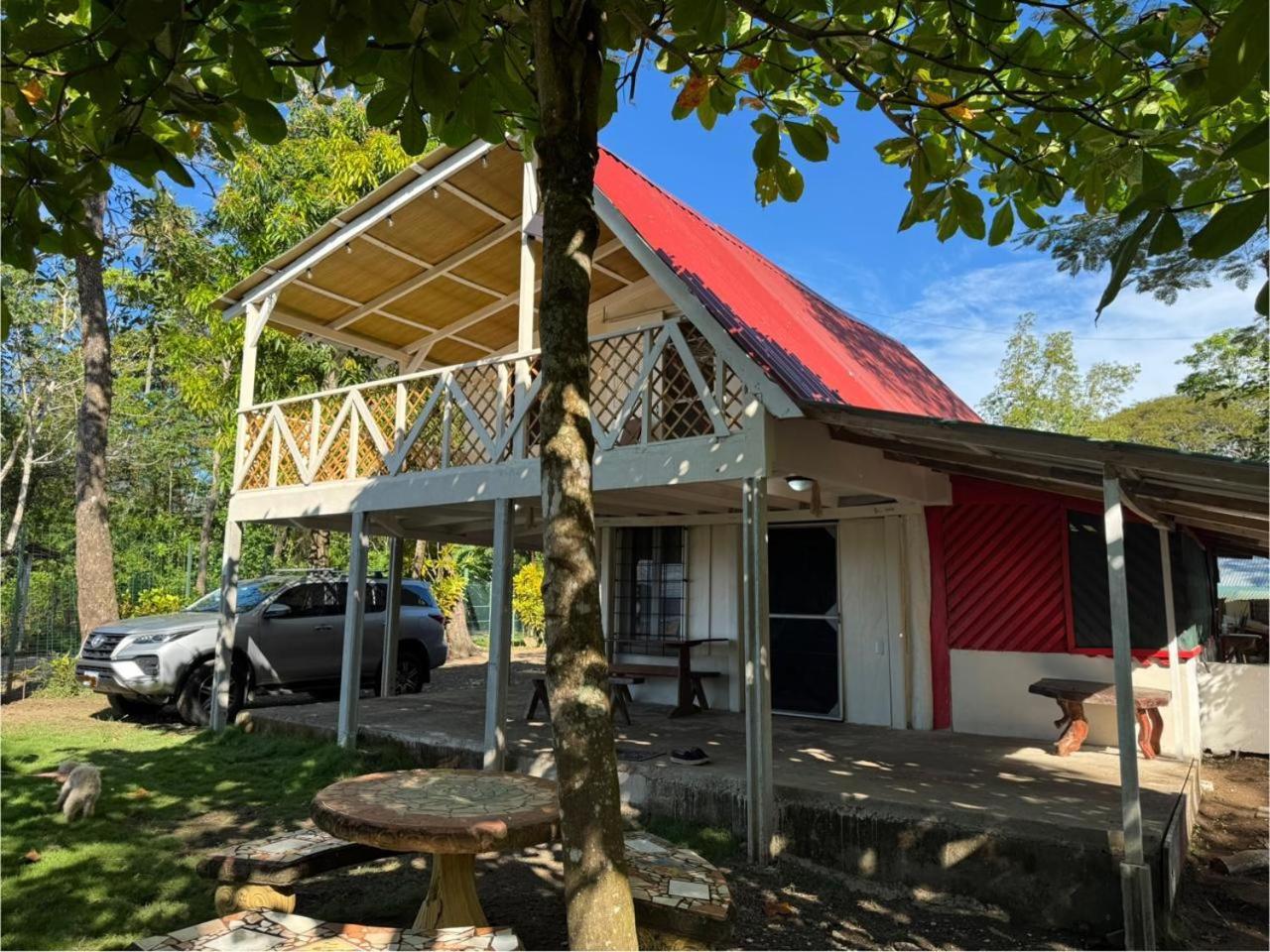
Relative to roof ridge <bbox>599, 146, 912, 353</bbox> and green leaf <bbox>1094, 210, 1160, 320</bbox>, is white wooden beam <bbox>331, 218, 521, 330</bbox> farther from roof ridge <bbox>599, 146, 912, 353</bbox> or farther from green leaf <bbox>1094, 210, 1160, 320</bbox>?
green leaf <bbox>1094, 210, 1160, 320</bbox>

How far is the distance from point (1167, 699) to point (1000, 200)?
16.4ft

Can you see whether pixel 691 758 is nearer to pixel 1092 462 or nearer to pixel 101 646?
pixel 1092 462

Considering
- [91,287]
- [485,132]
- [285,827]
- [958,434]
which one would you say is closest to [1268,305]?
[485,132]

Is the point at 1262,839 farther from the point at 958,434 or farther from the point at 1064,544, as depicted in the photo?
the point at 958,434

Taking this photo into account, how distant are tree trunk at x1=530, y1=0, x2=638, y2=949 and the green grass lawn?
3259mm

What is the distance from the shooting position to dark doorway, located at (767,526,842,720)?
920 centimetres

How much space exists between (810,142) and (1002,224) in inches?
42.6

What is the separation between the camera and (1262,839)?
20.4ft

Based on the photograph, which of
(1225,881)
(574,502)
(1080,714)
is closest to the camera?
(574,502)

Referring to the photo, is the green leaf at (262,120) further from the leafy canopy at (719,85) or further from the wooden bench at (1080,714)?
the wooden bench at (1080,714)

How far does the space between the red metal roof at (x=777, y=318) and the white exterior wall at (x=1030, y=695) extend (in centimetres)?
281

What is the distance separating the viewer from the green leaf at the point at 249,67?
2.44m

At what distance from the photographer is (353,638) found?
8594mm

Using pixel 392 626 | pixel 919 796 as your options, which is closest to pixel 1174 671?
pixel 919 796
